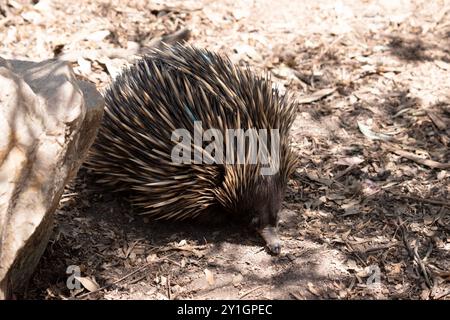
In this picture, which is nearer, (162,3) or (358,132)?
(358,132)

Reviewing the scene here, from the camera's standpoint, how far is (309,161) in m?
5.16

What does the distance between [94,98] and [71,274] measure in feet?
3.59

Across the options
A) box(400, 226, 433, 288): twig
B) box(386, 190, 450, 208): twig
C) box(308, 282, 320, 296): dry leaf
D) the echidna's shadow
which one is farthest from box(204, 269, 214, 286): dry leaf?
box(386, 190, 450, 208): twig

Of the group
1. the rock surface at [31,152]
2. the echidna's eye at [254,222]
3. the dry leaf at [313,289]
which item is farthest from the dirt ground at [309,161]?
the rock surface at [31,152]

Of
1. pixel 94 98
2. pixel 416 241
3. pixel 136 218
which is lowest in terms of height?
pixel 136 218

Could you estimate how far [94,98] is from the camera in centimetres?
348

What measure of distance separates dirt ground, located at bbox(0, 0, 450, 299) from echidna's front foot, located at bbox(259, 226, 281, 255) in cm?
7

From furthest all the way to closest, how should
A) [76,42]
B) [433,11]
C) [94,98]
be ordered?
[433,11] → [76,42] → [94,98]

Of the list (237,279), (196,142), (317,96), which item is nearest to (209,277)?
(237,279)

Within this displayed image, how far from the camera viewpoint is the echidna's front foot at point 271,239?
4.12 meters

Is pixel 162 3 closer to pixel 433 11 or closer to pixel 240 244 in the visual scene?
pixel 433 11

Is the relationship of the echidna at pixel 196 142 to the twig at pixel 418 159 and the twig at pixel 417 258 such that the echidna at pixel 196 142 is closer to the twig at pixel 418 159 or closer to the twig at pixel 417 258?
the twig at pixel 417 258

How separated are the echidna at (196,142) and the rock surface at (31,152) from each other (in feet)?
2.99

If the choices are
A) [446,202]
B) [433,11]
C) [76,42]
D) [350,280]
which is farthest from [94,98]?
[433,11]
